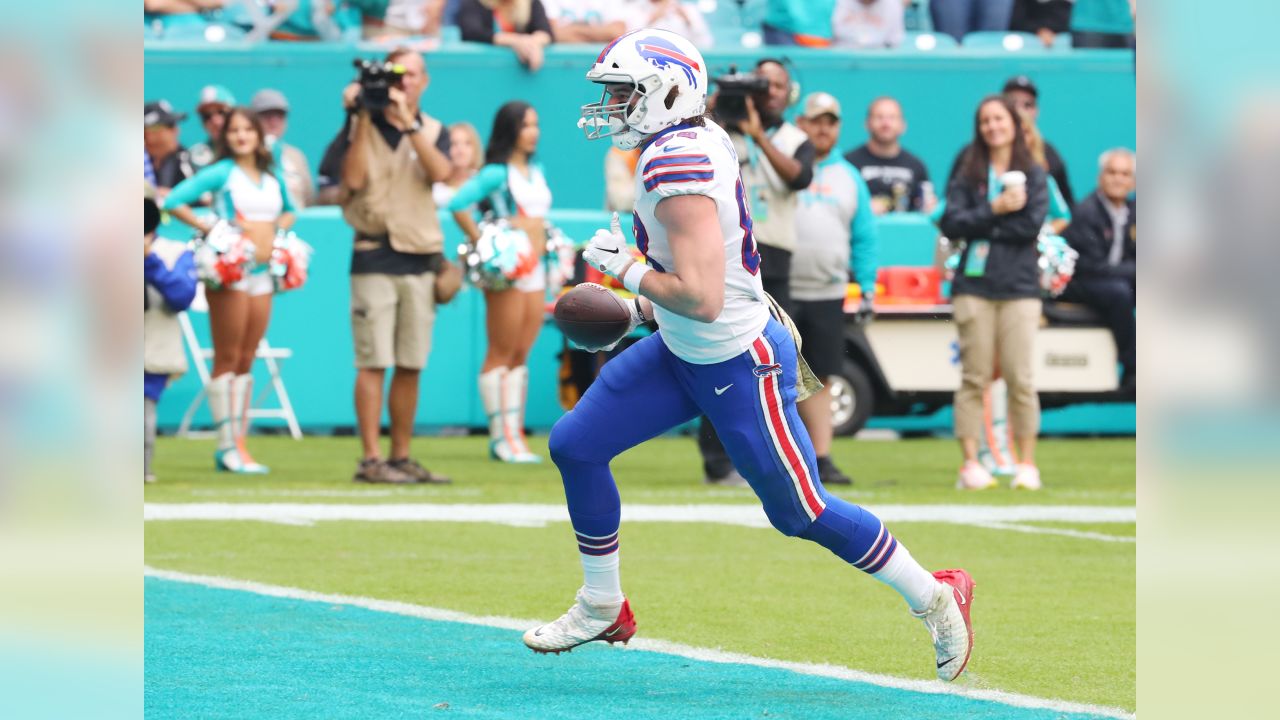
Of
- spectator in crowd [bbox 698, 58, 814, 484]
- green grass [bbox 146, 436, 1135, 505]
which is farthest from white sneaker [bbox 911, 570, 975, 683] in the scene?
spectator in crowd [bbox 698, 58, 814, 484]

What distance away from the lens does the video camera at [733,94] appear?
36.2 ft

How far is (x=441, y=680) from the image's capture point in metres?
5.66

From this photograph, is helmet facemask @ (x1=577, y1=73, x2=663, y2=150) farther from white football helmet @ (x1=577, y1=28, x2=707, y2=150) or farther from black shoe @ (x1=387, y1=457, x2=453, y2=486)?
black shoe @ (x1=387, y1=457, x2=453, y2=486)

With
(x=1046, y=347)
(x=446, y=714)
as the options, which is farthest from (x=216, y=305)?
(x=446, y=714)

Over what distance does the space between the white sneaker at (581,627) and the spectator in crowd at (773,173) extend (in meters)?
5.36

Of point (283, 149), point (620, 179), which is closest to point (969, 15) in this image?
point (620, 179)

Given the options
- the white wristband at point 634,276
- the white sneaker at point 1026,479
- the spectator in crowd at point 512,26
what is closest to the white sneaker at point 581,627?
the white wristband at point 634,276

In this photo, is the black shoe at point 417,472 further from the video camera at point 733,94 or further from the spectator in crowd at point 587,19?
the spectator in crowd at point 587,19

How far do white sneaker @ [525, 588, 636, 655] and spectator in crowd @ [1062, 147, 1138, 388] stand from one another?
9.55 metres

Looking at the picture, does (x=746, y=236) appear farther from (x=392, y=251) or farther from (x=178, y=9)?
(x=178, y=9)
